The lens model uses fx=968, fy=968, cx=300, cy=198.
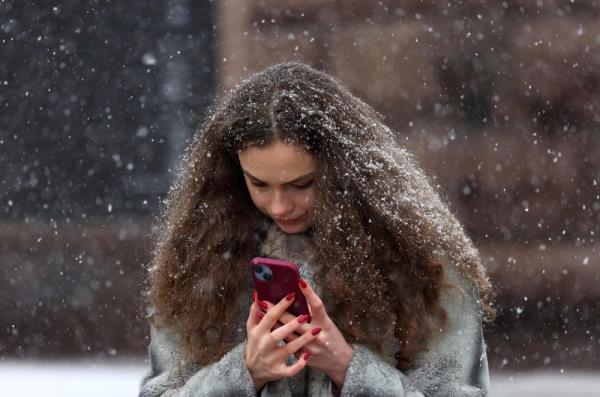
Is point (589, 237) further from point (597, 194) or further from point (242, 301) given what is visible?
point (242, 301)

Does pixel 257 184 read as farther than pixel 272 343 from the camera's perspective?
Yes

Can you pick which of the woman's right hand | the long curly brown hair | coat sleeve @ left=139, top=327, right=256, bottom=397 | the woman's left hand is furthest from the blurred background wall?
the woman's right hand

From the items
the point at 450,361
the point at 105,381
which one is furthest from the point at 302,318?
the point at 105,381

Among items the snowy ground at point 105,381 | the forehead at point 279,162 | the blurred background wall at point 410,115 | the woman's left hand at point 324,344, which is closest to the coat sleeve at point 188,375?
the woman's left hand at point 324,344

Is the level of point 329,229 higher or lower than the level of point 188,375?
higher

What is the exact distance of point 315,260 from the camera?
2465mm

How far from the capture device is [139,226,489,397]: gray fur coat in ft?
7.57

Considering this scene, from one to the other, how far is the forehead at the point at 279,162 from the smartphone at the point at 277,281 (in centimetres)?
24

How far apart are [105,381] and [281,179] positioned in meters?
4.06

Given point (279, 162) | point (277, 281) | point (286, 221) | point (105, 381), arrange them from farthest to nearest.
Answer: point (105, 381), point (286, 221), point (279, 162), point (277, 281)

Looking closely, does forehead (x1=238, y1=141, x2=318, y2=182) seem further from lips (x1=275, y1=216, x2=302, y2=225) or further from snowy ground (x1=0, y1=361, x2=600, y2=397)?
snowy ground (x1=0, y1=361, x2=600, y2=397)

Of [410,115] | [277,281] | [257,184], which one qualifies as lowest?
[277,281]

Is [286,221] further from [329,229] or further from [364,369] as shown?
[364,369]

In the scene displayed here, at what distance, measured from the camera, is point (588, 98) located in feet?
18.4
